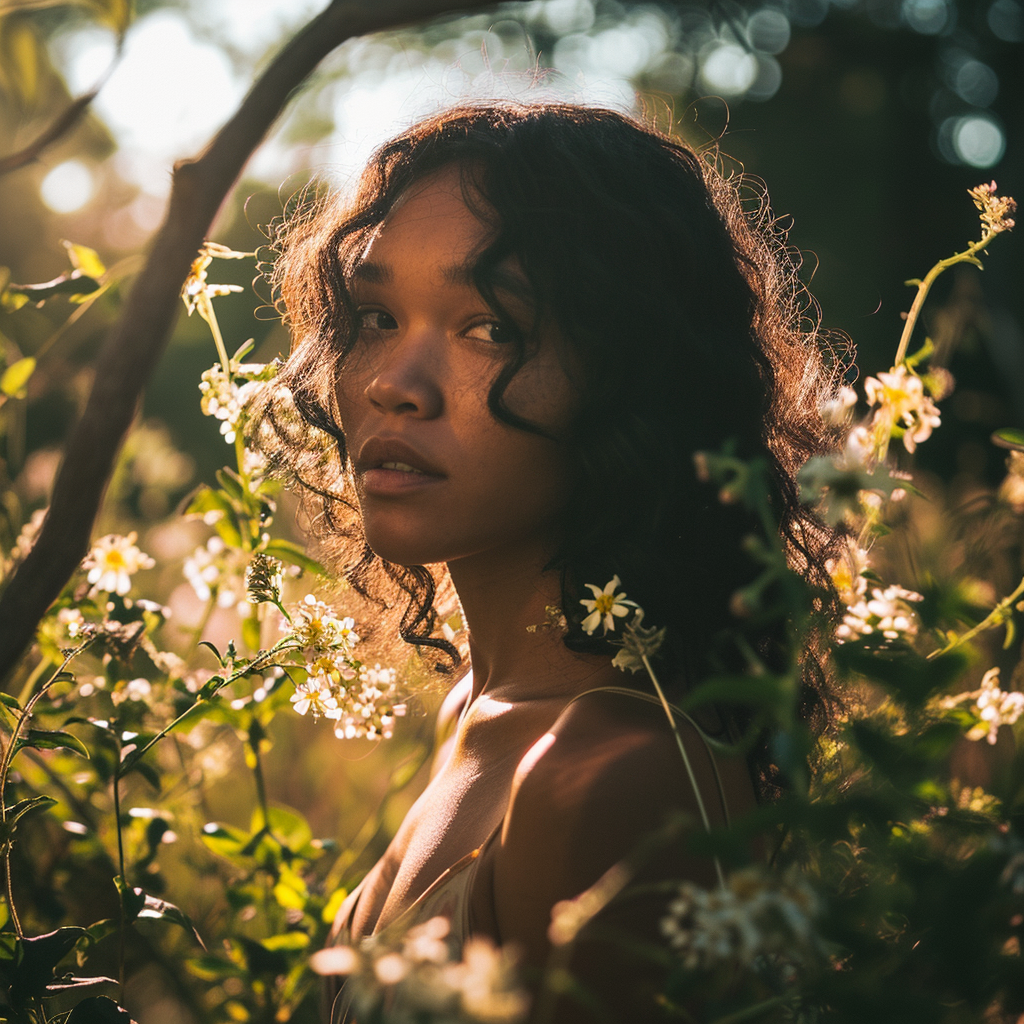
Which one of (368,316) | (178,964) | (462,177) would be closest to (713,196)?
(462,177)

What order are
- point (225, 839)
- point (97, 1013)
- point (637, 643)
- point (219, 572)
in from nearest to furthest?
point (637, 643) → point (97, 1013) → point (225, 839) → point (219, 572)

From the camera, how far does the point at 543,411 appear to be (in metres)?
0.88

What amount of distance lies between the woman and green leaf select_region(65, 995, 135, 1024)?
0.23 m

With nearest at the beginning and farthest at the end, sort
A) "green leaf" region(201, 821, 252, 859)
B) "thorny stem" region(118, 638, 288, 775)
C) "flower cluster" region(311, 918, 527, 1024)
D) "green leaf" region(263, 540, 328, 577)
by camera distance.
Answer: "flower cluster" region(311, 918, 527, 1024), "thorny stem" region(118, 638, 288, 775), "green leaf" region(263, 540, 328, 577), "green leaf" region(201, 821, 252, 859)

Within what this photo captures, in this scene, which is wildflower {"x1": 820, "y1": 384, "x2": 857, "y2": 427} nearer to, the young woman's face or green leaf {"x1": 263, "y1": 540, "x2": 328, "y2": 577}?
the young woman's face

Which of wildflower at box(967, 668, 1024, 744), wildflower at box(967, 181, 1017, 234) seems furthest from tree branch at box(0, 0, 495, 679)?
wildflower at box(967, 668, 1024, 744)

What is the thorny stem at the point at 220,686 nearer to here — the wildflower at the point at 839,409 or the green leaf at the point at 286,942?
the green leaf at the point at 286,942

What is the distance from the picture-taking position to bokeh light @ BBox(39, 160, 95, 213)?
10.7ft

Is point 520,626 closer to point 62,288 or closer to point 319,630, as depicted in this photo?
point 319,630

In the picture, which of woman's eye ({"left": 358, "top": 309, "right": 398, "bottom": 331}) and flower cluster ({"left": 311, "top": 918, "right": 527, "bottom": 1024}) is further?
woman's eye ({"left": 358, "top": 309, "right": 398, "bottom": 331})

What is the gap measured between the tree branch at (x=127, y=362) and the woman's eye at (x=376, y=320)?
428 millimetres

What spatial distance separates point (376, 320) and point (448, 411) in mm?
184

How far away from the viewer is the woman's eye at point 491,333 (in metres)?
0.87

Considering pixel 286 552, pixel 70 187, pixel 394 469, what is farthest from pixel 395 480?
pixel 70 187
